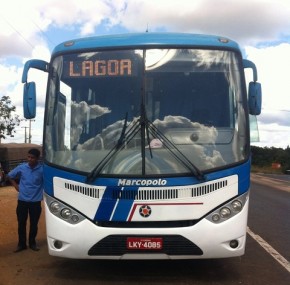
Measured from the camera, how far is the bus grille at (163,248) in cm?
536

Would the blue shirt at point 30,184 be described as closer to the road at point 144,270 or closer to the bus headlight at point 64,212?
the road at point 144,270

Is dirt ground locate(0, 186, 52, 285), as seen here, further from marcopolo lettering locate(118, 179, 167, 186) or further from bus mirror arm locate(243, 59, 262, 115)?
bus mirror arm locate(243, 59, 262, 115)

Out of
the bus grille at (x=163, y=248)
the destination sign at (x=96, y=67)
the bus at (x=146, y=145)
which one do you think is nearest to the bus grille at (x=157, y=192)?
the bus at (x=146, y=145)

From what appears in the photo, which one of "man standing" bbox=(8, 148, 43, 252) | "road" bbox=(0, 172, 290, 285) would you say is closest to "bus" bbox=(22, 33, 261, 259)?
"road" bbox=(0, 172, 290, 285)

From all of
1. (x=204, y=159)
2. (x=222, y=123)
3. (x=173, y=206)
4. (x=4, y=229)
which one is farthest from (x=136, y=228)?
(x=4, y=229)

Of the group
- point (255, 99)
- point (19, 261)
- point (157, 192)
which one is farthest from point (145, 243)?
point (19, 261)

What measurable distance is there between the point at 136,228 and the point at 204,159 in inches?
43.2

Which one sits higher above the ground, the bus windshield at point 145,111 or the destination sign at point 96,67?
the destination sign at point 96,67

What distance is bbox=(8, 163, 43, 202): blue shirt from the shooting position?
7508 millimetres

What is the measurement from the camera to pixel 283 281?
5.96 m

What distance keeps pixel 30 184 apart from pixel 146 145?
2.71 m

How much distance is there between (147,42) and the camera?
5910mm

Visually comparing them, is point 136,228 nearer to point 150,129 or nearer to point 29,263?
point 150,129

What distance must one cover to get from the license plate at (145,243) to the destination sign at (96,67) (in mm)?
1981
